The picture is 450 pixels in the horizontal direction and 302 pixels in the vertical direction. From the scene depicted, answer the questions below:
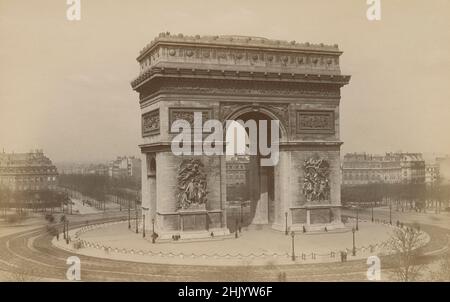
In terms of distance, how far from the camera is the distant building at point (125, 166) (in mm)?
139625

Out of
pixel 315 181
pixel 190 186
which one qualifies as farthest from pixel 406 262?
pixel 190 186

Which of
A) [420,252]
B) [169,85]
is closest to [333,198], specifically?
[420,252]

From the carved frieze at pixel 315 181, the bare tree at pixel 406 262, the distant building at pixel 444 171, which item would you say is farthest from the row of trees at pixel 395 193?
the bare tree at pixel 406 262

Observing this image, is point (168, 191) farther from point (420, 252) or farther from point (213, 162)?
point (420, 252)

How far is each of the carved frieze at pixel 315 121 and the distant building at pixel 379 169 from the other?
181 feet

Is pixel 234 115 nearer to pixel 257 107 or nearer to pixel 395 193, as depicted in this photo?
pixel 257 107

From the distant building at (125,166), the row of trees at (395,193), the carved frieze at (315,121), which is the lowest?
the row of trees at (395,193)

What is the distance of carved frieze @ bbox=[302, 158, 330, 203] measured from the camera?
126ft

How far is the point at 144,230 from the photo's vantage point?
124ft

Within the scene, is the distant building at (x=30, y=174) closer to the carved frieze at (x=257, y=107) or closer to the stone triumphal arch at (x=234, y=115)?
the stone triumphal arch at (x=234, y=115)

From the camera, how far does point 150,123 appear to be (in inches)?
1501

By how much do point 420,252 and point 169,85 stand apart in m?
19.0

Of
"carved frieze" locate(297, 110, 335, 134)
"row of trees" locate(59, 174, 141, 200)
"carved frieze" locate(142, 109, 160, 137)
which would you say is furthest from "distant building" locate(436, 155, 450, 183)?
"carved frieze" locate(142, 109, 160, 137)

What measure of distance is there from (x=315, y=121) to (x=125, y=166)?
365 ft
